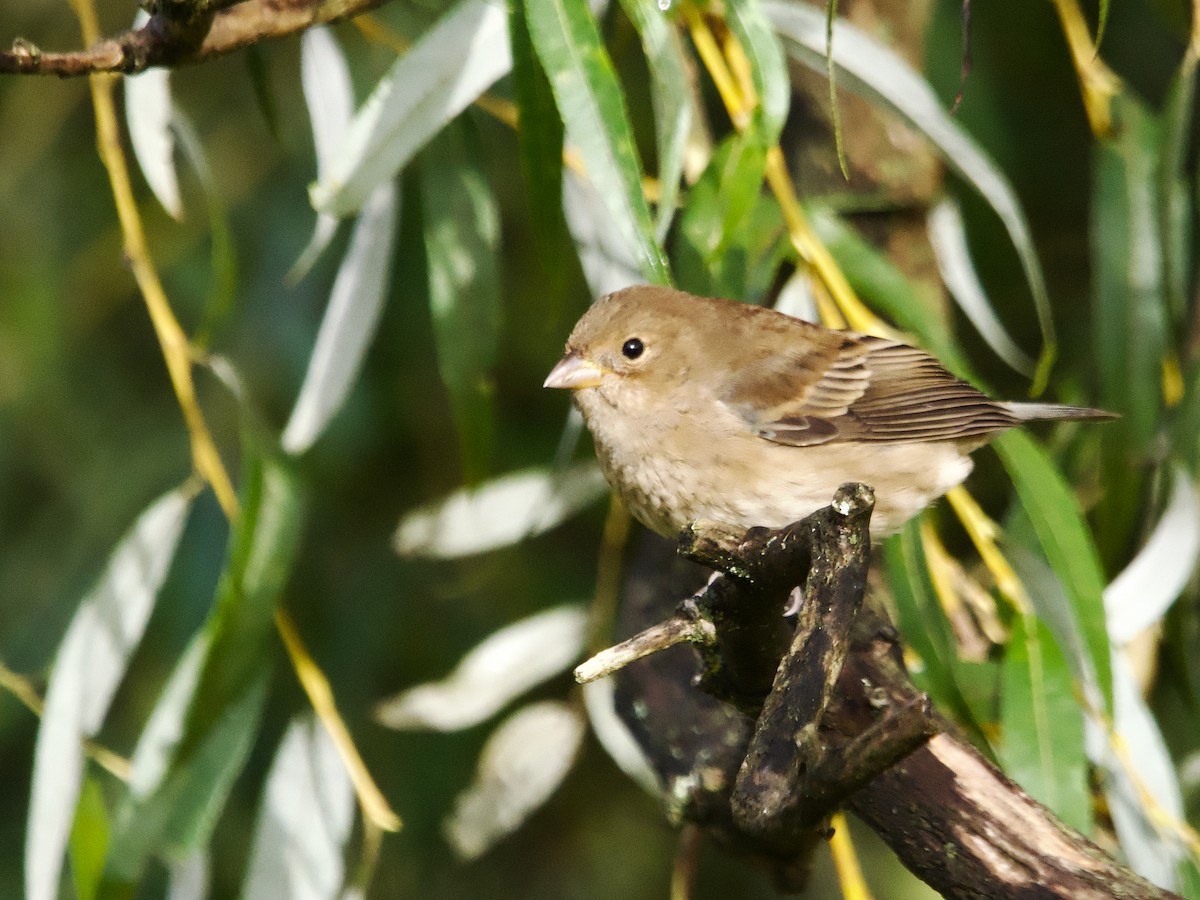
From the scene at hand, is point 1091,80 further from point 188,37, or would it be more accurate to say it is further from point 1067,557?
point 188,37

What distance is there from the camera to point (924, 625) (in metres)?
2.39

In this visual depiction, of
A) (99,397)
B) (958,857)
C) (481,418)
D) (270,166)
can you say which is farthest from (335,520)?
(958,857)

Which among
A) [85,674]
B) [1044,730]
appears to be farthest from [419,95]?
[1044,730]

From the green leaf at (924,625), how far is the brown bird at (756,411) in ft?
0.26

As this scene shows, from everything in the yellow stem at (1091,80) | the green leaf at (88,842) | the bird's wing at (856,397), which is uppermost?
the yellow stem at (1091,80)

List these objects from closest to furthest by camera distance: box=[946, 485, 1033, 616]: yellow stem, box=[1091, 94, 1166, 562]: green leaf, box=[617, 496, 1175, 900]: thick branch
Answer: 1. box=[617, 496, 1175, 900]: thick branch
2. box=[946, 485, 1033, 616]: yellow stem
3. box=[1091, 94, 1166, 562]: green leaf

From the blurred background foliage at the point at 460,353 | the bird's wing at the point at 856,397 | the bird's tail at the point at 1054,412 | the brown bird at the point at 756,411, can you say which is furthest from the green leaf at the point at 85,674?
the bird's tail at the point at 1054,412

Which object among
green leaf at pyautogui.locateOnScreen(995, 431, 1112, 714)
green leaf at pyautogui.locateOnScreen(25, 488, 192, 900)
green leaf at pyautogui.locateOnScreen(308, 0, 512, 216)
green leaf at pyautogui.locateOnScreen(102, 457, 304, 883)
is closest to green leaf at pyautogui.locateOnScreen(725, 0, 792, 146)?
green leaf at pyautogui.locateOnScreen(308, 0, 512, 216)

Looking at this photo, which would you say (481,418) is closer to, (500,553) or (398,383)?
(500,553)

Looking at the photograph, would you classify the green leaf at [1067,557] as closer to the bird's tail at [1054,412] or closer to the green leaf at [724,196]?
the bird's tail at [1054,412]

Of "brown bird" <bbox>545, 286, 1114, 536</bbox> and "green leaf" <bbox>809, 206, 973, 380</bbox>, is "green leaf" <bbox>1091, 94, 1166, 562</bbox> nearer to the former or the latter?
"brown bird" <bbox>545, 286, 1114, 536</bbox>

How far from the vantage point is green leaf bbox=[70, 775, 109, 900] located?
7.77ft

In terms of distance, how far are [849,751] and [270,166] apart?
2771 millimetres

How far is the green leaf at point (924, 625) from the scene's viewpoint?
2318 mm
